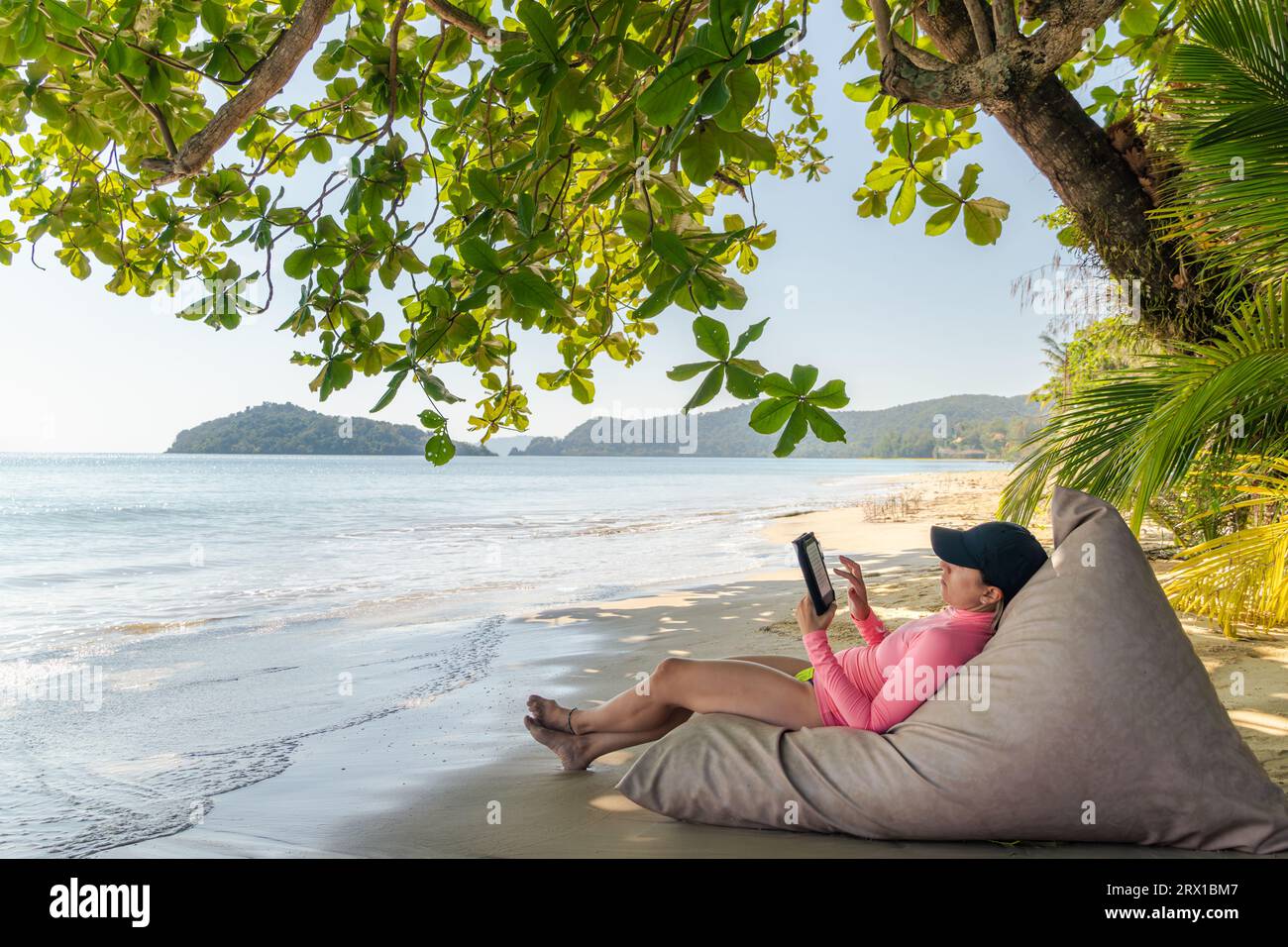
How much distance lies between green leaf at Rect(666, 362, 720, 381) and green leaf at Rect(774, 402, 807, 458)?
0.71 ft

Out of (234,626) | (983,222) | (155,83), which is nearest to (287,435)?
(234,626)

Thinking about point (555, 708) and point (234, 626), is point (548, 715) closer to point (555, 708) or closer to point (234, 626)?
point (555, 708)

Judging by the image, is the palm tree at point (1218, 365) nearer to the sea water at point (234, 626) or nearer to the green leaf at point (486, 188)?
the green leaf at point (486, 188)

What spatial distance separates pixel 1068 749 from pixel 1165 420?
5.52 feet

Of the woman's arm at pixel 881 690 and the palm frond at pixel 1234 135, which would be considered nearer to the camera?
the woman's arm at pixel 881 690

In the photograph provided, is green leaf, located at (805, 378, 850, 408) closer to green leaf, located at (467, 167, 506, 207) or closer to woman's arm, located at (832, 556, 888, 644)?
green leaf, located at (467, 167, 506, 207)

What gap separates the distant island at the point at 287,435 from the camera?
273ft

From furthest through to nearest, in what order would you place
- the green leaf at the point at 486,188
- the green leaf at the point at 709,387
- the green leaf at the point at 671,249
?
the green leaf at the point at 486,188
the green leaf at the point at 671,249
the green leaf at the point at 709,387

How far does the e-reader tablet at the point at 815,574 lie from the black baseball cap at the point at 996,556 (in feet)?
1.35

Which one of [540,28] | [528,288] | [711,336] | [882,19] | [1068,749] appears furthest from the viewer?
[882,19]

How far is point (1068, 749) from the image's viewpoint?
7.86 ft

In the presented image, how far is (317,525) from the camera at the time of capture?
28125 millimetres

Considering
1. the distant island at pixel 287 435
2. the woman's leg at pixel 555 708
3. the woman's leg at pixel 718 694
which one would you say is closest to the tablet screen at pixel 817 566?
the woman's leg at pixel 718 694
